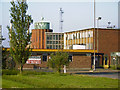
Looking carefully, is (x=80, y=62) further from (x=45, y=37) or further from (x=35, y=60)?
(x=45, y=37)

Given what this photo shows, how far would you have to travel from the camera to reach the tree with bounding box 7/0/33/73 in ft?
101

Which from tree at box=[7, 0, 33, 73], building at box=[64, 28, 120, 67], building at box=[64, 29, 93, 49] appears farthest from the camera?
building at box=[64, 29, 93, 49]

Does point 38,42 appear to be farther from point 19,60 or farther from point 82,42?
point 19,60

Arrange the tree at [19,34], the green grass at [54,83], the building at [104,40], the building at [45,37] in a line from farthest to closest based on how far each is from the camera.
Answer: the building at [45,37], the building at [104,40], the tree at [19,34], the green grass at [54,83]

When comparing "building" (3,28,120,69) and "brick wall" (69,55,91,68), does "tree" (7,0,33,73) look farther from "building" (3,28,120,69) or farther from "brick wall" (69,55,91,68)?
"brick wall" (69,55,91,68)

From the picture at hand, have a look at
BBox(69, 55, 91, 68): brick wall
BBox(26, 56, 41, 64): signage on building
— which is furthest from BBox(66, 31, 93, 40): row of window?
BBox(26, 56, 41, 64): signage on building

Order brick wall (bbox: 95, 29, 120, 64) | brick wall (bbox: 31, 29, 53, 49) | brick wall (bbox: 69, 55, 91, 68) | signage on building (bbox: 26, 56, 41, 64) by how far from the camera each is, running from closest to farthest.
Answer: signage on building (bbox: 26, 56, 41, 64) < brick wall (bbox: 69, 55, 91, 68) < brick wall (bbox: 95, 29, 120, 64) < brick wall (bbox: 31, 29, 53, 49)

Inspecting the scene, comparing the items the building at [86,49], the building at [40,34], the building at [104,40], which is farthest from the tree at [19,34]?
the building at [40,34]

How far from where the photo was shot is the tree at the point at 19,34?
30781 mm

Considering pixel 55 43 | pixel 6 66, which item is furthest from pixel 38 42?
pixel 6 66

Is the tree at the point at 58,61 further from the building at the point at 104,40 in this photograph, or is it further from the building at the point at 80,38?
the building at the point at 80,38

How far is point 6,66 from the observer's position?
36.7 m

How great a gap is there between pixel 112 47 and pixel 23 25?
45.7 metres

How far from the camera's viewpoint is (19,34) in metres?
31.0
